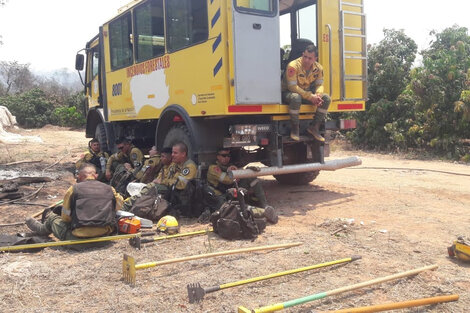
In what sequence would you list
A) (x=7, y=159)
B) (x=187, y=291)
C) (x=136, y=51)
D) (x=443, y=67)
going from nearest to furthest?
1. (x=187, y=291)
2. (x=136, y=51)
3. (x=443, y=67)
4. (x=7, y=159)

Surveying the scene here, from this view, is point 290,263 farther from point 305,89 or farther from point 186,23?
point 186,23

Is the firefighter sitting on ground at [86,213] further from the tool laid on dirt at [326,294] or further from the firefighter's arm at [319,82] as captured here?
the firefighter's arm at [319,82]

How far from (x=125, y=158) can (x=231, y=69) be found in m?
3.70

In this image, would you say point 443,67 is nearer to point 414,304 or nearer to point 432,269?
point 432,269

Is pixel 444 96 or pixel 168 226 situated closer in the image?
pixel 168 226

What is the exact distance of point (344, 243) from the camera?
14.7ft

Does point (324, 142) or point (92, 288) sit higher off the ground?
point (324, 142)

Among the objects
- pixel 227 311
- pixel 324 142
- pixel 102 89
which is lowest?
pixel 227 311

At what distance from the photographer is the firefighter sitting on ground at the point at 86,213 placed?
450 centimetres

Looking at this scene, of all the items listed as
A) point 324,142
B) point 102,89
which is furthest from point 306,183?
point 102,89

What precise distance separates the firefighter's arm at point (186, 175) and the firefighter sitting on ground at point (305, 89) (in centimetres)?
139

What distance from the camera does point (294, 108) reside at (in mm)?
5910

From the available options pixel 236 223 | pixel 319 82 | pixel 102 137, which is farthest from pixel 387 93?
pixel 236 223

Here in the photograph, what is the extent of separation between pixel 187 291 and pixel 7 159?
10.7 meters
